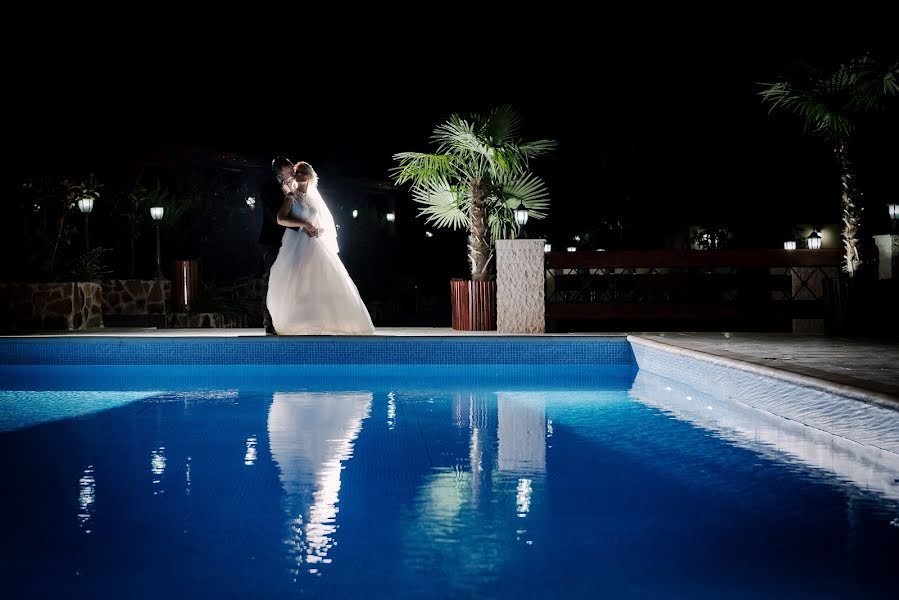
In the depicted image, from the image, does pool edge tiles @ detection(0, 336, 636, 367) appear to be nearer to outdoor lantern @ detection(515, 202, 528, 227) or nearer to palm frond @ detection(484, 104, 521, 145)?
outdoor lantern @ detection(515, 202, 528, 227)

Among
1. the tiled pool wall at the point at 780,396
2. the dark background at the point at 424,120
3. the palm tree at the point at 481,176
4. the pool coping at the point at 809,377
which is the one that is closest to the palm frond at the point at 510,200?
the palm tree at the point at 481,176

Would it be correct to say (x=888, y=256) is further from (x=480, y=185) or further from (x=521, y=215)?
(x=480, y=185)

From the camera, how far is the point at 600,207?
33125mm

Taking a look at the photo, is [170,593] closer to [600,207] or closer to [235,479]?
[235,479]

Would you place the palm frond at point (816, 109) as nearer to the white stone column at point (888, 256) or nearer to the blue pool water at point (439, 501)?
the white stone column at point (888, 256)

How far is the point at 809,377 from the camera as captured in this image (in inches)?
244

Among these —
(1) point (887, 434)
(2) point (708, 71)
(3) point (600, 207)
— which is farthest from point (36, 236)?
(3) point (600, 207)

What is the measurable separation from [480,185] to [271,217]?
2.97m

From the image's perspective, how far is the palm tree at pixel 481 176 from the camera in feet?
A: 39.8

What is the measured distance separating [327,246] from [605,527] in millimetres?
7405

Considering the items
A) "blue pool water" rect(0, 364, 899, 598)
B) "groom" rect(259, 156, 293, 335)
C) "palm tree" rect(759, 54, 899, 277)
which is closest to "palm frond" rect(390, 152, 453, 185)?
"groom" rect(259, 156, 293, 335)

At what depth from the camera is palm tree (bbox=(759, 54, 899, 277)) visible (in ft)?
37.2

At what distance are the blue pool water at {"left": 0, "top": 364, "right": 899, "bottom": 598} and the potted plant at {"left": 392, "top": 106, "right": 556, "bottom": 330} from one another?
477 cm

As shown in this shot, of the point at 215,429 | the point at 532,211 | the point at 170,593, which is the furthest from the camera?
the point at 532,211
